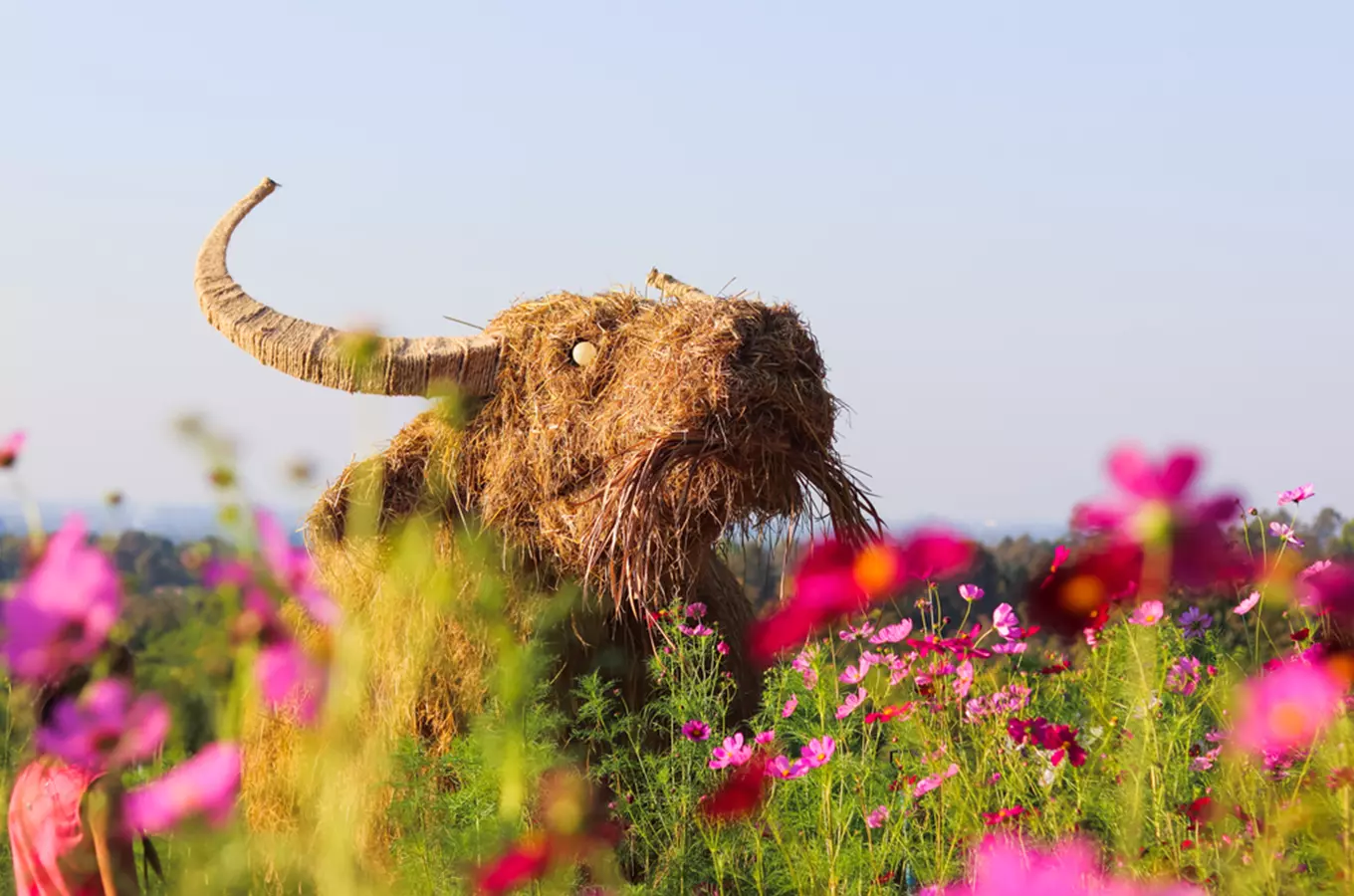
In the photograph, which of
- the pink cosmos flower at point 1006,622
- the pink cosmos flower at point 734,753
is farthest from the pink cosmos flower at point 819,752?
the pink cosmos flower at point 1006,622

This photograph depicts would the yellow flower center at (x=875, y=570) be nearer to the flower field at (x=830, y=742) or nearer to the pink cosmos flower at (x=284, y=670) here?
the flower field at (x=830, y=742)

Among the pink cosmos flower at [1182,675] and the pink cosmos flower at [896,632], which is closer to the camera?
the pink cosmos flower at [896,632]

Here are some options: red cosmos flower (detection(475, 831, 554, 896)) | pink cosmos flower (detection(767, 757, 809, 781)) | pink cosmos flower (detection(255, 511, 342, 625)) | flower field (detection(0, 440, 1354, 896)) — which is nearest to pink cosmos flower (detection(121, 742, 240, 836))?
flower field (detection(0, 440, 1354, 896))

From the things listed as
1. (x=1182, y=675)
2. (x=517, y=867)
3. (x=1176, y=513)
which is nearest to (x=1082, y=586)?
(x=1176, y=513)

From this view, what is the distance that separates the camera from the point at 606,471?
203 inches

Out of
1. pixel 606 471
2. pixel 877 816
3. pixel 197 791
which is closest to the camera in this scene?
pixel 197 791

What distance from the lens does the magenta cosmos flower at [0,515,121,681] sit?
5.09ft

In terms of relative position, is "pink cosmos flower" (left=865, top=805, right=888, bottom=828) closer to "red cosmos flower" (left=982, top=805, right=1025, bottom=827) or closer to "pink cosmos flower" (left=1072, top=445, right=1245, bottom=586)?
"red cosmos flower" (left=982, top=805, right=1025, bottom=827)

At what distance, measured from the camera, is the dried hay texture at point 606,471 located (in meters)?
5.00

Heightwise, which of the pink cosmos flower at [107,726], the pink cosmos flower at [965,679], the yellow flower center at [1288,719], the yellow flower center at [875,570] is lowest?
the pink cosmos flower at [965,679]

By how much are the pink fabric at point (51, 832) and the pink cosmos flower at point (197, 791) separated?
1.73 m

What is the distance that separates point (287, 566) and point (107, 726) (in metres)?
0.33

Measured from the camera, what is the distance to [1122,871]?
264 centimetres

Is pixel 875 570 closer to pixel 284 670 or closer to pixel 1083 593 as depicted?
pixel 1083 593
